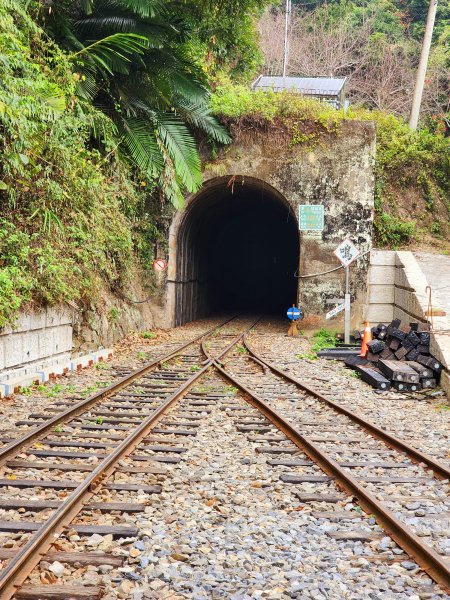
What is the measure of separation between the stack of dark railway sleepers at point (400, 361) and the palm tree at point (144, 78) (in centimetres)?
599

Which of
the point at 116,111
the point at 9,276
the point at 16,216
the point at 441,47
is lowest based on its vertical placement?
the point at 9,276

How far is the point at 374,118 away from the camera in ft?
56.6

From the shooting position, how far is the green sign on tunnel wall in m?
15.7

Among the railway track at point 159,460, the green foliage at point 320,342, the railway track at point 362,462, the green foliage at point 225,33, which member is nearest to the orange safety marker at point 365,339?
the green foliage at point 320,342

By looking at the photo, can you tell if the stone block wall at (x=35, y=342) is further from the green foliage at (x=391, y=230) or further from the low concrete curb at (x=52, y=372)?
the green foliage at (x=391, y=230)

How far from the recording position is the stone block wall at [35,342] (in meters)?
8.00

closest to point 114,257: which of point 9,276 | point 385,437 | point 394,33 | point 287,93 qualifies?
point 9,276

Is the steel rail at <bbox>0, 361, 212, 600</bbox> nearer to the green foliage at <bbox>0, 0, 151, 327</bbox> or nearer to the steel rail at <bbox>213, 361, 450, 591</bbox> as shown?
the steel rail at <bbox>213, 361, 450, 591</bbox>

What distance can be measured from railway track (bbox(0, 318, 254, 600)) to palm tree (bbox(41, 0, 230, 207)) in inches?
241

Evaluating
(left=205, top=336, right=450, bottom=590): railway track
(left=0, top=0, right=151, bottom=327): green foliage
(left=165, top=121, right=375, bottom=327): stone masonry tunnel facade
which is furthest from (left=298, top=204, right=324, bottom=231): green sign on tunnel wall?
(left=205, top=336, right=450, bottom=590): railway track

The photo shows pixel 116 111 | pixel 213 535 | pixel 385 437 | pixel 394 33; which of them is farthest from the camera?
pixel 394 33

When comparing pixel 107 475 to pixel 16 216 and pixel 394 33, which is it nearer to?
pixel 16 216

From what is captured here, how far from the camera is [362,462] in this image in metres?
5.13

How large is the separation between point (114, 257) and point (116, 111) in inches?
119
